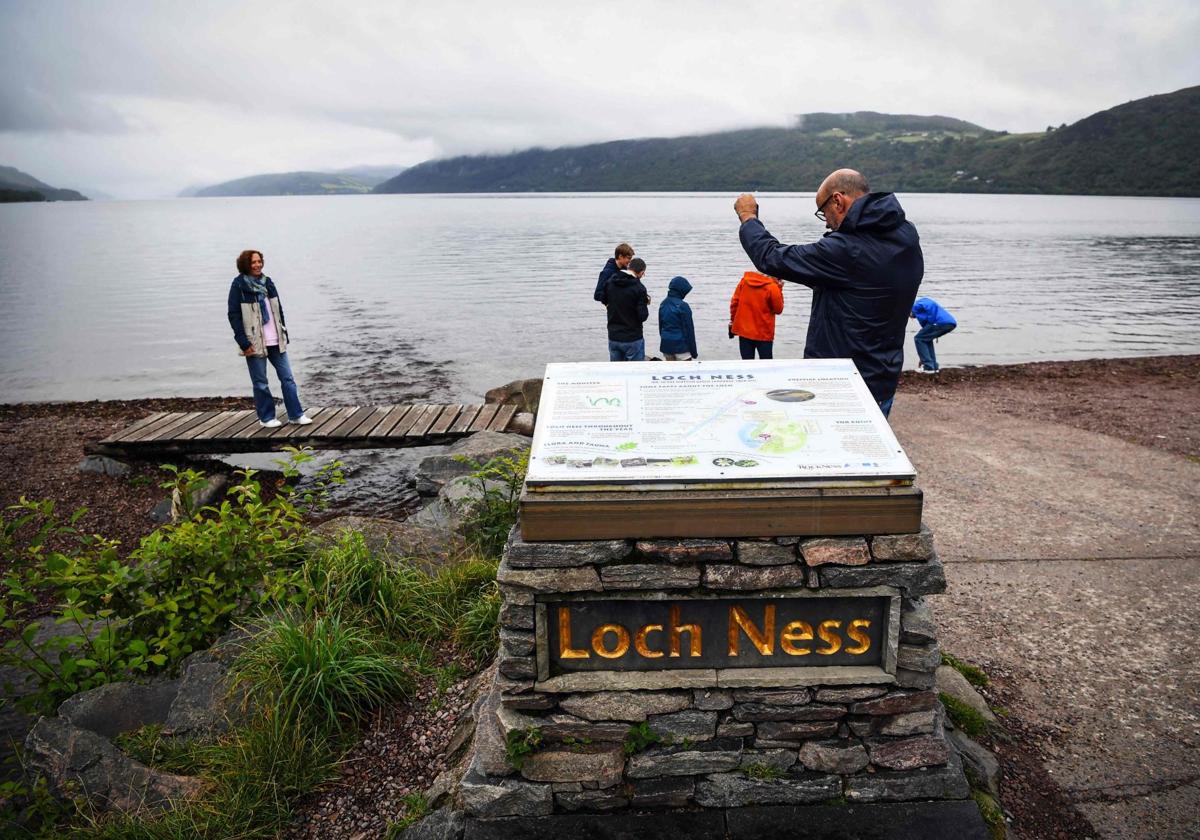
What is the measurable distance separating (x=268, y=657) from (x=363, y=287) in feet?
102

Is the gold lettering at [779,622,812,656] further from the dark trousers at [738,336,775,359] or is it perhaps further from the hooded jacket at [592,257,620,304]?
the hooded jacket at [592,257,620,304]

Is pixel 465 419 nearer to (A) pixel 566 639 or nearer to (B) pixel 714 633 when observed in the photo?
(A) pixel 566 639

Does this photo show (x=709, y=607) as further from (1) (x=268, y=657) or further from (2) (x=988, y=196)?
(2) (x=988, y=196)

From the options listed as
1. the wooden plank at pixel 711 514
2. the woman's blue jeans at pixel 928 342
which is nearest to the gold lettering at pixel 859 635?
the wooden plank at pixel 711 514

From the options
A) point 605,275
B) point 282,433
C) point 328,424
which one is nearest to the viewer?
point 282,433

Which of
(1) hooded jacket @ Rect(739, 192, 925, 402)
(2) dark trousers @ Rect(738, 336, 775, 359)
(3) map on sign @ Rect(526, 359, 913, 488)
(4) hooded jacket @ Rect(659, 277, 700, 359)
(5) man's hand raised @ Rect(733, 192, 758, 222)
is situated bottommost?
(2) dark trousers @ Rect(738, 336, 775, 359)

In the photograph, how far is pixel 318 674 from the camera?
3863 millimetres

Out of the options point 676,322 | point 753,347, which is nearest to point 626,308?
point 676,322

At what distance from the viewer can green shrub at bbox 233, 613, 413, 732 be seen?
3836mm

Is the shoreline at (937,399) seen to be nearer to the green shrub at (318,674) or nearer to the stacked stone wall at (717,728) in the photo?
the green shrub at (318,674)

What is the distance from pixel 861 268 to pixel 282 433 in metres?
7.89

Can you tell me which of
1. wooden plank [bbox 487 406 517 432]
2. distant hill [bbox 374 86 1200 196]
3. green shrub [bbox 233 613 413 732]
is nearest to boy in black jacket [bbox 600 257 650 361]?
wooden plank [bbox 487 406 517 432]

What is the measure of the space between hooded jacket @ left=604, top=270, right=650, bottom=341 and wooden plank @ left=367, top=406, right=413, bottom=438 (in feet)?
10.1

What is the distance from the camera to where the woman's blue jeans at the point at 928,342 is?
46.0 ft
